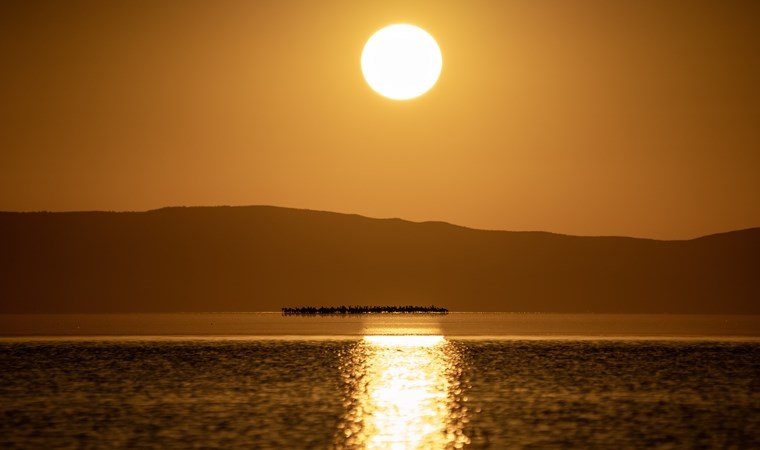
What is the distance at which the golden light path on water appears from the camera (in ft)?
157

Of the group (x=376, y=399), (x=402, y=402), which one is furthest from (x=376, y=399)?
(x=402, y=402)

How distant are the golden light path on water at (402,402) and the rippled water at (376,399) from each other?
0.38ft

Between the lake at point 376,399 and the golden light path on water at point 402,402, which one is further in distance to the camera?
the lake at point 376,399

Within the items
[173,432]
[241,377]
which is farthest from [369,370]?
[173,432]

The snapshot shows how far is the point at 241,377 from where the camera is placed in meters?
84.2

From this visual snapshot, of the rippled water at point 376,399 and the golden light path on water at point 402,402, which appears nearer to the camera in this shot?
the golden light path on water at point 402,402

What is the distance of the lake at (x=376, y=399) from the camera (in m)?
48.9

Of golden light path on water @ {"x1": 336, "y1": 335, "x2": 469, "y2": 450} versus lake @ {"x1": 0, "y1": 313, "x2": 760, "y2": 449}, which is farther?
lake @ {"x1": 0, "y1": 313, "x2": 760, "y2": 449}

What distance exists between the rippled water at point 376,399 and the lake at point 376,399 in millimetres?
125

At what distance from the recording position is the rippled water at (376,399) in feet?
161

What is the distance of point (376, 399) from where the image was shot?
217 ft

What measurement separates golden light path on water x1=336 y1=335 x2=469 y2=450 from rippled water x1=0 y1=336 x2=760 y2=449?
11 centimetres

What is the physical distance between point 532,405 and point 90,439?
26.9 meters

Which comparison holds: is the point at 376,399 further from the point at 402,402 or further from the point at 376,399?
the point at 402,402
